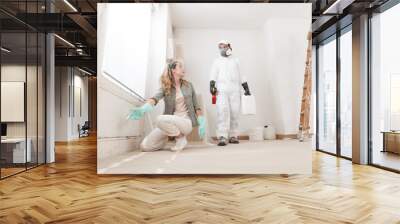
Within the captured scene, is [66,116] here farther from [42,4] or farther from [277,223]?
[277,223]

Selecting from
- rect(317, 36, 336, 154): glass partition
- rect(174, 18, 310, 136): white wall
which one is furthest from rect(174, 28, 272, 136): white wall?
rect(317, 36, 336, 154): glass partition

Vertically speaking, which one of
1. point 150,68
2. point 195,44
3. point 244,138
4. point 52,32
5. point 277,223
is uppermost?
point 52,32

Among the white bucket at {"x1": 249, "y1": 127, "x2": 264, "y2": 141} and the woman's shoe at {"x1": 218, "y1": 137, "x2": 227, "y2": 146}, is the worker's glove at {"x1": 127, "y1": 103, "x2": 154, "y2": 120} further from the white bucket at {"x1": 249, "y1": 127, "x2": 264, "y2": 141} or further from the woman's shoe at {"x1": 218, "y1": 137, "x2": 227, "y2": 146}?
the white bucket at {"x1": 249, "y1": 127, "x2": 264, "y2": 141}

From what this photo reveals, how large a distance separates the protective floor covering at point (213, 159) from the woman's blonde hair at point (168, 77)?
2.69ft

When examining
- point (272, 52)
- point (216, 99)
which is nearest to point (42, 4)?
point (216, 99)

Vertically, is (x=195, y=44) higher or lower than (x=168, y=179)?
higher

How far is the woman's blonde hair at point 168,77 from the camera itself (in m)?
4.86

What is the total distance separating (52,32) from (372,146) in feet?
19.5

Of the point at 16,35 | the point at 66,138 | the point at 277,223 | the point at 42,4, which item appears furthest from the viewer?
the point at 66,138

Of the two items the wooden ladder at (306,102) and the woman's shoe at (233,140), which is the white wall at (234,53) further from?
the wooden ladder at (306,102)

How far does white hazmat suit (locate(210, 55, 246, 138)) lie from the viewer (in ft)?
16.1

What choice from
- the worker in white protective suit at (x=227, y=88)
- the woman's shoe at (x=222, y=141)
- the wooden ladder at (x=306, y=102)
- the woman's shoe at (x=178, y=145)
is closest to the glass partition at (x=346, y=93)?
the wooden ladder at (x=306, y=102)

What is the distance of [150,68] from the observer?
15.9 ft

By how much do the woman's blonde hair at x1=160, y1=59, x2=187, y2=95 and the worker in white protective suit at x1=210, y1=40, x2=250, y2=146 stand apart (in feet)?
1.75
